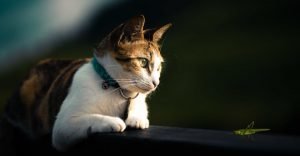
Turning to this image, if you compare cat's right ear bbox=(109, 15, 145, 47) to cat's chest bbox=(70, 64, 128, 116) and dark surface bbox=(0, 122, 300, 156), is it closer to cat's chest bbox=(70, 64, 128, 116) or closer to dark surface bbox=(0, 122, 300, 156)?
cat's chest bbox=(70, 64, 128, 116)

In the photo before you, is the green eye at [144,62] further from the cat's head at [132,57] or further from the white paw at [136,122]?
the white paw at [136,122]

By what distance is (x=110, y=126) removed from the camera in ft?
5.32

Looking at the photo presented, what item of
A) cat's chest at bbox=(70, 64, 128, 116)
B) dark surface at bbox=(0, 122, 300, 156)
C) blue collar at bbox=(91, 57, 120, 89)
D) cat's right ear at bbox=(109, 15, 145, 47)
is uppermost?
cat's right ear at bbox=(109, 15, 145, 47)

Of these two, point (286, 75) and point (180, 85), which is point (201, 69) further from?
point (286, 75)

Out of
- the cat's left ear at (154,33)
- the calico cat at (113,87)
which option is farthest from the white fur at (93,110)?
the cat's left ear at (154,33)

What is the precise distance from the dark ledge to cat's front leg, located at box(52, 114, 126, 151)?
0.02 metres

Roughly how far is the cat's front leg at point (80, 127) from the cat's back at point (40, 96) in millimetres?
245

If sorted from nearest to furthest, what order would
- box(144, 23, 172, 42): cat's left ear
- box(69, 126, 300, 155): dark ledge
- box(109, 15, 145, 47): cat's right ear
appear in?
box(69, 126, 300, 155): dark ledge
box(109, 15, 145, 47): cat's right ear
box(144, 23, 172, 42): cat's left ear

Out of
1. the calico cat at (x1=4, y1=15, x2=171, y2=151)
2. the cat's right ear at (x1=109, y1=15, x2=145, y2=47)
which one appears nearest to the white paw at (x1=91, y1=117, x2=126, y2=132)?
the calico cat at (x1=4, y1=15, x2=171, y2=151)

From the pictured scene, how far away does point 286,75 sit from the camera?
4.16 metres

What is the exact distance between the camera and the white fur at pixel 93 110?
1.66m

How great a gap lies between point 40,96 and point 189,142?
1.07 metres

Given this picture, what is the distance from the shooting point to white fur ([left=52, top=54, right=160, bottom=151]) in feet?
5.43

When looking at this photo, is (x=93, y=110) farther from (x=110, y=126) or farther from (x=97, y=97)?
(x=110, y=126)
